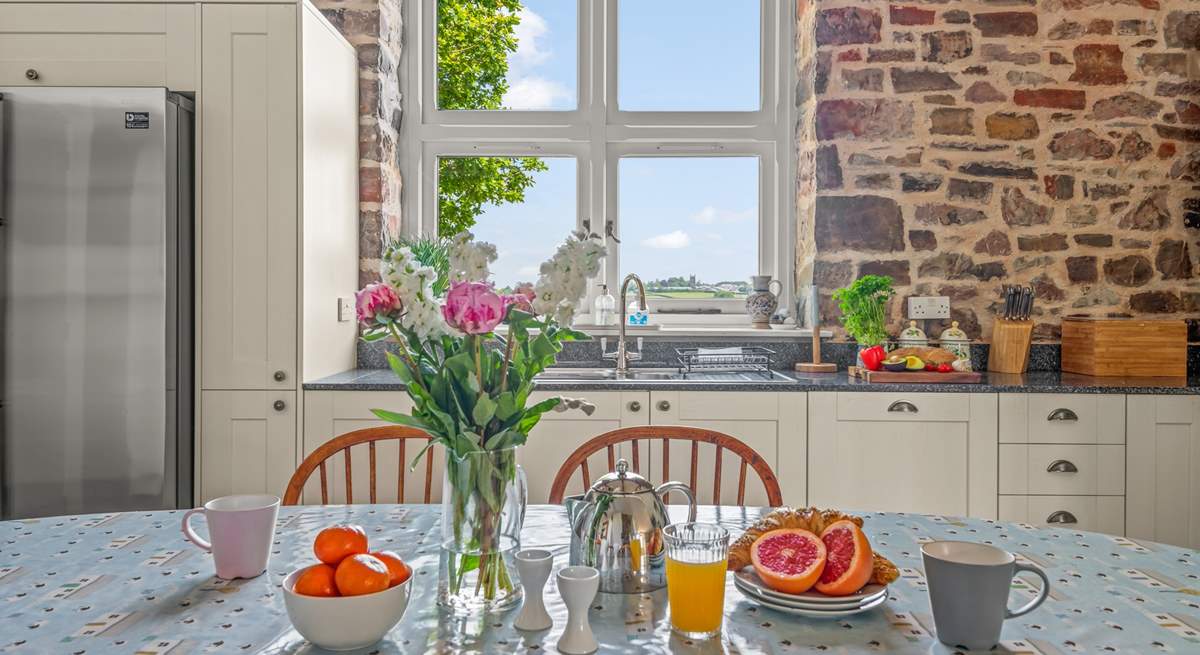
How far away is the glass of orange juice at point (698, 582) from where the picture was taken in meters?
0.91

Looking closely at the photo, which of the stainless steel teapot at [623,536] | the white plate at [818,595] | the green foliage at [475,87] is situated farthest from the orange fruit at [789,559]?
the green foliage at [475,87]

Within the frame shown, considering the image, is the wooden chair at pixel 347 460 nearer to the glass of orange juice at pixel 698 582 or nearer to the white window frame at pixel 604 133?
the glass of orange juice at pixel 698 582

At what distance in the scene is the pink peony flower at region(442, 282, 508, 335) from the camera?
0.92 metres

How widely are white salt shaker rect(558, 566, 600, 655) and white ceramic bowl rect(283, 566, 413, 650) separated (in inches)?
7.2

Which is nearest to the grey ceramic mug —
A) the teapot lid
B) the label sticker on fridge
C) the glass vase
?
the teapot lid

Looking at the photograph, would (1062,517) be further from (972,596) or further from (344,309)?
Answer: (344,309)

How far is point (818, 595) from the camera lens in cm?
98

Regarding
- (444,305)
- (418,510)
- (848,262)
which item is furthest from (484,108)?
(444,305)

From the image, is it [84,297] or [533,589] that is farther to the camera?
[84,297]

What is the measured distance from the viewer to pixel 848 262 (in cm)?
326

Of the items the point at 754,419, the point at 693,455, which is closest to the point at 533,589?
the point at 693,455

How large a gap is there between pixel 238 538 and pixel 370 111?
2.44 m

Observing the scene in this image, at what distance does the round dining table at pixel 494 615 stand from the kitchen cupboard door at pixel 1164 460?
1573 mm

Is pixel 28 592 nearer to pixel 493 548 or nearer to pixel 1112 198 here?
pixel 493 548
